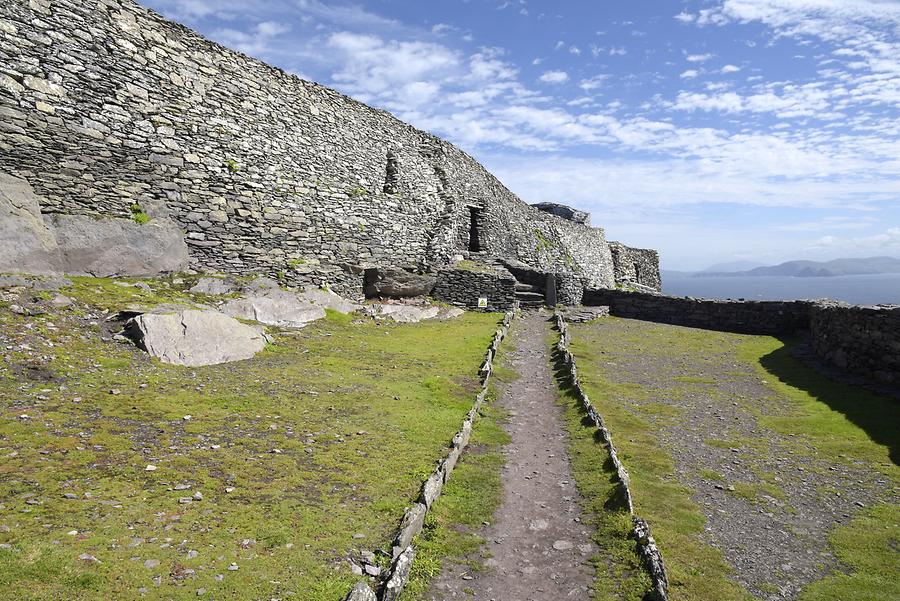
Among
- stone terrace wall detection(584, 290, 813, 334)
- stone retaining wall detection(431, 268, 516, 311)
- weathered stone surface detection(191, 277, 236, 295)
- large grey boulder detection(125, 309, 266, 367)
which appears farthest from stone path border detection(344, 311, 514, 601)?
stone terrace wall detection(584, 290, 813, 334)

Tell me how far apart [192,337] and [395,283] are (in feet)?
58.2

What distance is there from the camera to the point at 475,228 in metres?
44.7

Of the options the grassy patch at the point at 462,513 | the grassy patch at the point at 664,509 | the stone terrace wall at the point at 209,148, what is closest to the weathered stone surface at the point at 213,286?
the stone terrace wall at the point at 209,148

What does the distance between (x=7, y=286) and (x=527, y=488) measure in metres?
15.5

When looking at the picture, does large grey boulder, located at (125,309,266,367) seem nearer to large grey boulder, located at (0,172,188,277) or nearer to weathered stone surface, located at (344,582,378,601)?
large grey boulder, located at (0,172,188,277)

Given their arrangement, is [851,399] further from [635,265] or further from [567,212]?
[635,265]

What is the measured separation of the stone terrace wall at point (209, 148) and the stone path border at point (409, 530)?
16060 millimetres

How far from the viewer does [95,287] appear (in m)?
17.1

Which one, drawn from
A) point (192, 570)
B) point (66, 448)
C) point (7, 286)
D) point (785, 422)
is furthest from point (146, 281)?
point (785, 422)

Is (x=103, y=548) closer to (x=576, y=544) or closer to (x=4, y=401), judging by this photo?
(x=4, y=401)

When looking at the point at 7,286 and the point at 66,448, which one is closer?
the point at 66,448

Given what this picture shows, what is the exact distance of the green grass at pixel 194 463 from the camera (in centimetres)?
691

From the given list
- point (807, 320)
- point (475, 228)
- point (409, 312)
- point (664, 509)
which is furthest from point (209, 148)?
point (807, 320)

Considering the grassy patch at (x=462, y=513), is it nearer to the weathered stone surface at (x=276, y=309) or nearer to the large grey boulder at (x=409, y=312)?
the weathered stone surface at (x=276, y=309)
